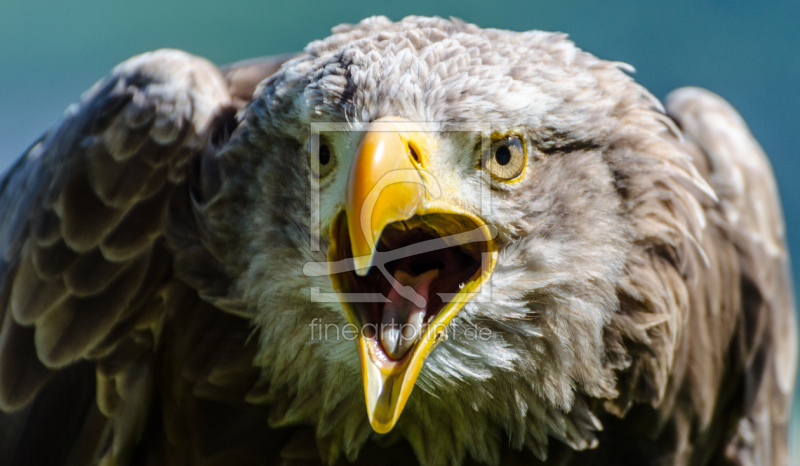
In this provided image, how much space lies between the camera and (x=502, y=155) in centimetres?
142

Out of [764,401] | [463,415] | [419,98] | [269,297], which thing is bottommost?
[764,401]

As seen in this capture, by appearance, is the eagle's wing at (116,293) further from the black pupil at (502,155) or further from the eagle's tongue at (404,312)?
the black pupil at (502,155)

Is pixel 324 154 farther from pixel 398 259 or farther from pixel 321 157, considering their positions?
pixel 398 259

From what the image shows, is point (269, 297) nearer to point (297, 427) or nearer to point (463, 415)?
point (297, 427)

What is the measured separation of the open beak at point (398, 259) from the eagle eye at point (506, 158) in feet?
0.33

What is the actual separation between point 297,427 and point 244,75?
92cm

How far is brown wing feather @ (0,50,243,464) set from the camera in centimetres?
169

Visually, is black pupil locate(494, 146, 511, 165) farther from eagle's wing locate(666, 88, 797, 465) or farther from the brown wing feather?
eagle's wing locate(666, 88, 797, 465)

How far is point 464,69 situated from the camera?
55.5 inches

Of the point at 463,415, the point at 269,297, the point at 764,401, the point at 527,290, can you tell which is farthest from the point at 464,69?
the point at 764,401

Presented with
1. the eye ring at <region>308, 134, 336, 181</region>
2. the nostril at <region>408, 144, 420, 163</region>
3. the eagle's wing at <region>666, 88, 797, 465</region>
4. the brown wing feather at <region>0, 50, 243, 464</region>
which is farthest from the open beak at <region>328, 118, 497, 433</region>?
the eagle's wing at <region>666, 88, 797, 465</region>

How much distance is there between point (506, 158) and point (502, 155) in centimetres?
1

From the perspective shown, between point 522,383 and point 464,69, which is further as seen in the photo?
point 522,383

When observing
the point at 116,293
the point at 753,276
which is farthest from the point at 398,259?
the point at 753,276
